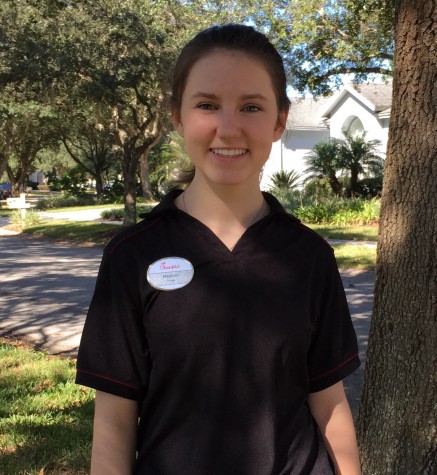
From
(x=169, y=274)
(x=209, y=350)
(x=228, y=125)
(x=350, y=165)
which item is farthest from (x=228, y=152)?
(x=350, y=165)

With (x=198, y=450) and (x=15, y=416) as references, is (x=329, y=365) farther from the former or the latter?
(x=15, y=416)

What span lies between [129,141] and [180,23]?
448 centimetres

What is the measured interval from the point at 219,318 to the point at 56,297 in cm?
960

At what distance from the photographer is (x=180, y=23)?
19.2m

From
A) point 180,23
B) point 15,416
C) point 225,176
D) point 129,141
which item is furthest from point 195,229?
point 129,141

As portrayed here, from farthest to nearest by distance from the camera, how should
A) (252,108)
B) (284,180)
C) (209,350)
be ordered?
(284,180), (252,108), (209,350)

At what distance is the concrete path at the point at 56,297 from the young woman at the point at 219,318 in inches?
159

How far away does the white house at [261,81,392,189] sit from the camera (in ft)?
102

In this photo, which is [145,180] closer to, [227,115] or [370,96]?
[370,96]

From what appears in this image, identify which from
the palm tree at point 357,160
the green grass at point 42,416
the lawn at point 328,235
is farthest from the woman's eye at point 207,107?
the palm tree at point 357,160

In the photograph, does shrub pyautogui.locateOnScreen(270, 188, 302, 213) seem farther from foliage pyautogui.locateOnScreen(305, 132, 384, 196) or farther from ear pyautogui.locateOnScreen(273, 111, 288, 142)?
ear pyautogui.locateOnScreen(273, 111, 288, 142)

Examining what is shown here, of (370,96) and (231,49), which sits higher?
(370,96)

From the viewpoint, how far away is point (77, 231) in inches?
904

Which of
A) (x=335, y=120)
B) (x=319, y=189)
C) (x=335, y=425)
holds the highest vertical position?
(x=335, y=120)
